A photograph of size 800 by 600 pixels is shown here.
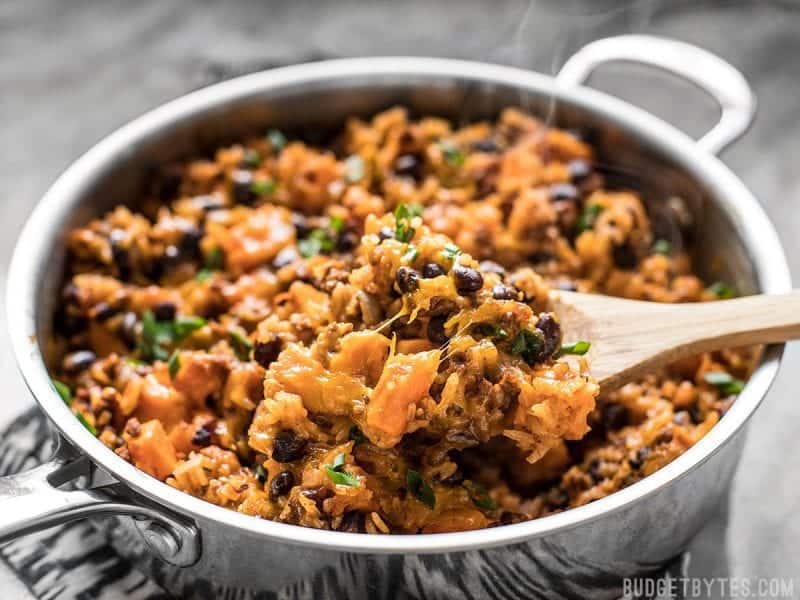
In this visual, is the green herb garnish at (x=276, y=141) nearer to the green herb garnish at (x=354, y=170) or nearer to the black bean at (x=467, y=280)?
the green herb garnish at (x=354, y=170)

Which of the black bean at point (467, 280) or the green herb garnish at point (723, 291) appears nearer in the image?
the black bean at point (467, 280)

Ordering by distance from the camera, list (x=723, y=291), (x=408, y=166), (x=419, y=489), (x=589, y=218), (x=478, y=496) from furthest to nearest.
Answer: (x=408, y=166), (x=589, y=218), (x=723, y=291), (x=478, y=496), (x=419, y=489)

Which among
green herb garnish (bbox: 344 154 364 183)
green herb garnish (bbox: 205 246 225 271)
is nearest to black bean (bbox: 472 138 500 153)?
green herb garnish (bbox: 344 154 364 183)

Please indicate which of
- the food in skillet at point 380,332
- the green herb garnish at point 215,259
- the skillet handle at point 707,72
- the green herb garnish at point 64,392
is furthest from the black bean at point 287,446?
the skillet handle at point 707,72

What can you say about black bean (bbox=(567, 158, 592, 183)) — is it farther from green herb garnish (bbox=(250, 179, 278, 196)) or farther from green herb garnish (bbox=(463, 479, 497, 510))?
green herb garnish (bbox=(463, 479, 497, 510))

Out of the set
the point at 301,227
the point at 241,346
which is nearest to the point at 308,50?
the point at 301,227

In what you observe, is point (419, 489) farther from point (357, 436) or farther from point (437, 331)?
point (437, 331)
